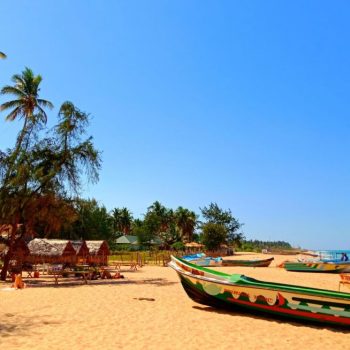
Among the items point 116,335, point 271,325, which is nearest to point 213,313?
point 271,325

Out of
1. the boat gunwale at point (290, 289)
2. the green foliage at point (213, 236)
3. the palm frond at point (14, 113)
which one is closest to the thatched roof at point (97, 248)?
the palm frond at point (14, 113)

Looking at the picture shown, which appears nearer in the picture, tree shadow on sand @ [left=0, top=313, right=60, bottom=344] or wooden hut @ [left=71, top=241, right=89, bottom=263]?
tree shadow on sand @ [left=0, top=313, right=60, bottom=344]

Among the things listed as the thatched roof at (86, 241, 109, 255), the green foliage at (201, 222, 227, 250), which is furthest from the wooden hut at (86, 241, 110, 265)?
the green foliage at (201, 222, 227, 250)

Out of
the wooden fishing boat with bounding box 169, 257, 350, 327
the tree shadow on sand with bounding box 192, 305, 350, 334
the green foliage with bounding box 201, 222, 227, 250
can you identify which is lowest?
the tree shadow on sand with bounding box 192, 305, 350, 334

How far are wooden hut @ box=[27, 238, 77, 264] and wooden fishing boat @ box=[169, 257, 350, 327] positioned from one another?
21.6 m

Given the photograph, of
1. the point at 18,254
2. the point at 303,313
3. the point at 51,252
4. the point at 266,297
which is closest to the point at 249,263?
the point at 51,252

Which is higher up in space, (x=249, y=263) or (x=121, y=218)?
(x=121, y=218)

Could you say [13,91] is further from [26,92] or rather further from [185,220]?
[185,220]

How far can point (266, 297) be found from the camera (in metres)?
11.0

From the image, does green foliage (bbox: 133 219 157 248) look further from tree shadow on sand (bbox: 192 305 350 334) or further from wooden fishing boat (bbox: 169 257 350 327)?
tree shadow on sand (bbox: 192 305 350 334)

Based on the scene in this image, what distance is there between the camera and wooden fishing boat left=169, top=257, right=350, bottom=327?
10148mm

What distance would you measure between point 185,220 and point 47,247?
47332 millimetres

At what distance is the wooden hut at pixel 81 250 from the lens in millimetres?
34281

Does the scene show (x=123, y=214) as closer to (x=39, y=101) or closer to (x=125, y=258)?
(x=125, y=258)
